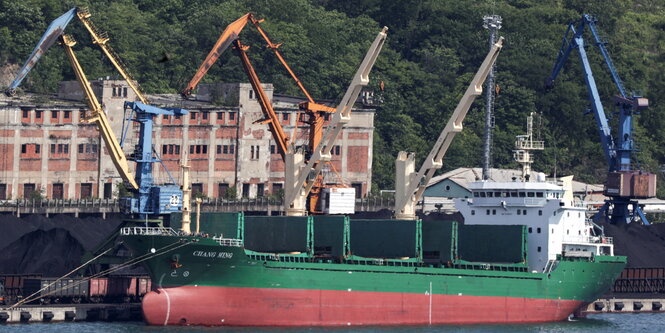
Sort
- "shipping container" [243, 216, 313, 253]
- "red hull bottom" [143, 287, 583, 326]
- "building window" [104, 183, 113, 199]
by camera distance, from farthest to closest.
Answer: "building window" [104, 183, 113, 199], "shipping container" [243, 216, 313, 253], "red hull bottom" [143, 287, 583, 326]

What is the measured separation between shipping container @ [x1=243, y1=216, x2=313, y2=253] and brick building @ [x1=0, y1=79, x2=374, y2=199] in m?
32.2

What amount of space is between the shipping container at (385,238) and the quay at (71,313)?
12978mm

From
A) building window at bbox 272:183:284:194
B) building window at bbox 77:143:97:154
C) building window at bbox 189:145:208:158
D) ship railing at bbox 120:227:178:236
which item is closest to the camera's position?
ship railing at bbox 120:227:178:236

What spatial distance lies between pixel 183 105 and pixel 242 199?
11.1m

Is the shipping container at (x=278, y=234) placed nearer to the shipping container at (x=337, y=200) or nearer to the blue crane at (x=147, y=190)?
the blue crane at (x=147, y=190)

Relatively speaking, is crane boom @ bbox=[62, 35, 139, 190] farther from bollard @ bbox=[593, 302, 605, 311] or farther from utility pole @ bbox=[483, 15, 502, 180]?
bollard @ bbox=[593, 302, 605, 311]

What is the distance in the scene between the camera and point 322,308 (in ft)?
315

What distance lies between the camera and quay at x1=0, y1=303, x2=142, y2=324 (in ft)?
302

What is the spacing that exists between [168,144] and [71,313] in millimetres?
48410

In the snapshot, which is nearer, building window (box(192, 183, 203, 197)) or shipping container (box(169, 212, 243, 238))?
shipping container (box(169, 212, 243, 238))

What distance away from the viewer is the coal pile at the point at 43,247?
101m

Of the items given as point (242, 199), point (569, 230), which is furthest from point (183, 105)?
point (569, 230)

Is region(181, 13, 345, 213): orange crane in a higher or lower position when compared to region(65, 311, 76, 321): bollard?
higher

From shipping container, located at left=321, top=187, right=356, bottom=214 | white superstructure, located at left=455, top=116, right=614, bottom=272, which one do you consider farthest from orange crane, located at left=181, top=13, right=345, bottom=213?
white superstructure, located at left=455, top=116, right=614, bottom=272
